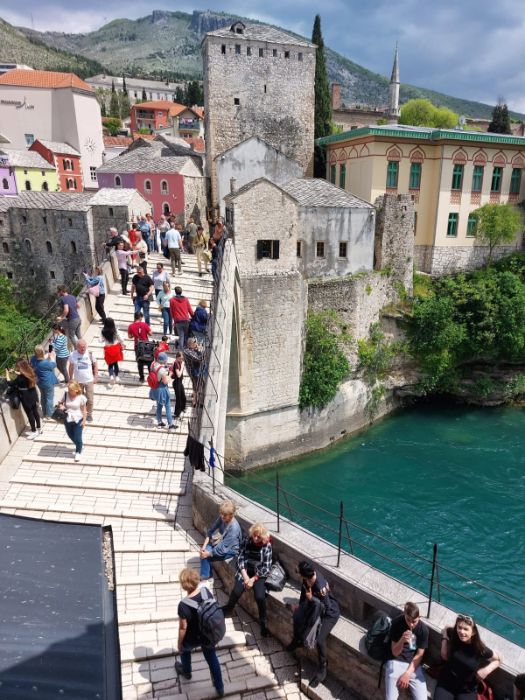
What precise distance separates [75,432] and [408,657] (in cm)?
536

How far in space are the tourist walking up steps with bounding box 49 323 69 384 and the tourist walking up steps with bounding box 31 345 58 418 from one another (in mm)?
761

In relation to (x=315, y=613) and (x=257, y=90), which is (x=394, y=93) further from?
(x=315, y=613)

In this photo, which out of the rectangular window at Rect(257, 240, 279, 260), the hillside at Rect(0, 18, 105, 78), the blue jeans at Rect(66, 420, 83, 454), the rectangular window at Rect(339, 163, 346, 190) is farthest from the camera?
the hillside at Rect(0, 18, 105, 78)

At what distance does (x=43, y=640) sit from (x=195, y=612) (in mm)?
1284

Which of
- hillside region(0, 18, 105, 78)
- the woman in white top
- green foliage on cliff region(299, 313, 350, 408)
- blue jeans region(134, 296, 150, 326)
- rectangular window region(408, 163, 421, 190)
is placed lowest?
green foliage on cliff region(299, 313, 350, 408)

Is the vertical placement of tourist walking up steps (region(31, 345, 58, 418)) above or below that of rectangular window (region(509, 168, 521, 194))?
below

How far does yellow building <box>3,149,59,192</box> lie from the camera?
1453 inches

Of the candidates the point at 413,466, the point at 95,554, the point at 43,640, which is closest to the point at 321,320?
the point at 413,466

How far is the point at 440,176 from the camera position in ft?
75.9

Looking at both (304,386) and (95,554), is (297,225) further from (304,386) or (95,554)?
(95,554)

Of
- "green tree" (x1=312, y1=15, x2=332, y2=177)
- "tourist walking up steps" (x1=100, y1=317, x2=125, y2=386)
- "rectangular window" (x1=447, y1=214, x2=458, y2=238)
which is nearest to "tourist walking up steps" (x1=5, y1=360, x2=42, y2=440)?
"tourist walking up steps" (x1=100, y1=317, x2=125, y2=386)

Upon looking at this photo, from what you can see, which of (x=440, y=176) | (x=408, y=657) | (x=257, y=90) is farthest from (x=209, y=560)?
(x=257, y=90)

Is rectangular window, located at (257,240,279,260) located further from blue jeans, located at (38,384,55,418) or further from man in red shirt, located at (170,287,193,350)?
blue jeans, located at (38,384,55,418)

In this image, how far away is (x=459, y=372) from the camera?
2227cm
